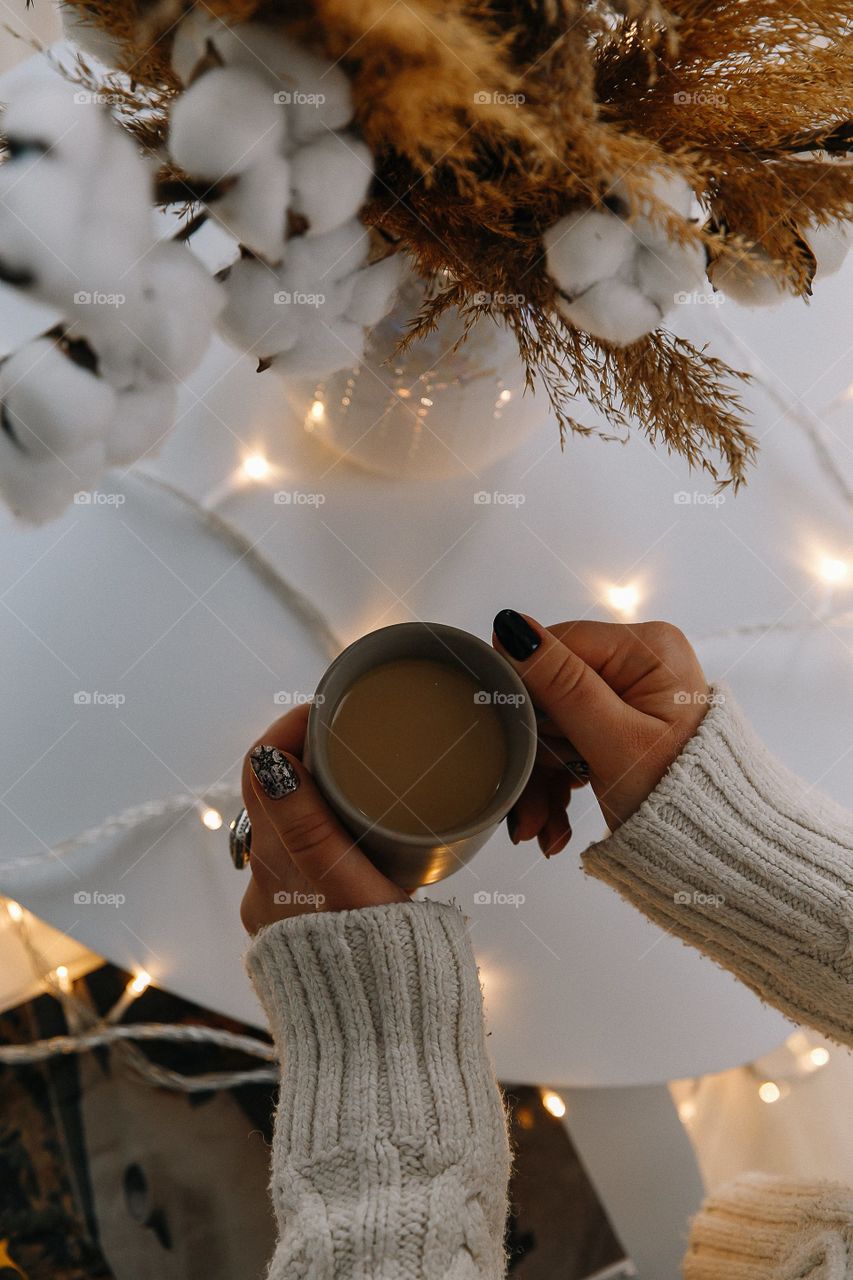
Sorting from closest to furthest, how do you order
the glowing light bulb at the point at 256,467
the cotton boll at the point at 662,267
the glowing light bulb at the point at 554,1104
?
the cotton boll at the point at 662,267 → the glowing light bulb at the point at 256,467 → the glowing light bulb at the point at 554,1104

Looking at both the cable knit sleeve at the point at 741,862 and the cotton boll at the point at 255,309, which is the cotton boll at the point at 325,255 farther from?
the cable knit sleeve at the point at 741,862

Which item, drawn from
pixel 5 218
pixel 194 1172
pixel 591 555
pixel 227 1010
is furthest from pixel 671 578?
pixel 194 1172

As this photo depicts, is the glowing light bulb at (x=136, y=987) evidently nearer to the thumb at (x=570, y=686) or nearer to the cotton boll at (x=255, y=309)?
the thumb at (x=570, y=686)

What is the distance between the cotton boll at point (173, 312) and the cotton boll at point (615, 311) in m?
0.19

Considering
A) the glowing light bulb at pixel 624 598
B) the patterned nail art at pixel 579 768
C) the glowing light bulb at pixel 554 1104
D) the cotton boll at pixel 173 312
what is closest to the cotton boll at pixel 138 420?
the cotton boll at pixel 173 312

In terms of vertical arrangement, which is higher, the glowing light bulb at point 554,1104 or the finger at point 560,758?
the finger at point 560,758

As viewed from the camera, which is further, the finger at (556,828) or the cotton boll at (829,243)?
the finger at (556,828)

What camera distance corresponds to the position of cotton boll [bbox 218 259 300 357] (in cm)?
47

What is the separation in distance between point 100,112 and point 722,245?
305mm

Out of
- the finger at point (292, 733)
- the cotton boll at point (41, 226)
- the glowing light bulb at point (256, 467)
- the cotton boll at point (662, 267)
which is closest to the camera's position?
the cotton boll at point (41, 226)

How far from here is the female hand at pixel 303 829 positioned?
617 millimetres

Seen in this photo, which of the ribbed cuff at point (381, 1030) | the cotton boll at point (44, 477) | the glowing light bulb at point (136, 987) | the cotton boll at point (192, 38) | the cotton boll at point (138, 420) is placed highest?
the cotton boll at point (192, 38)

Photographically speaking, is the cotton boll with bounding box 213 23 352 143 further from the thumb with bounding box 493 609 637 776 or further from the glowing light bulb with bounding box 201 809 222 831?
the glowing light bulb with bounding box 201 809 222 831

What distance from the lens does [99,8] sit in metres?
0.45
